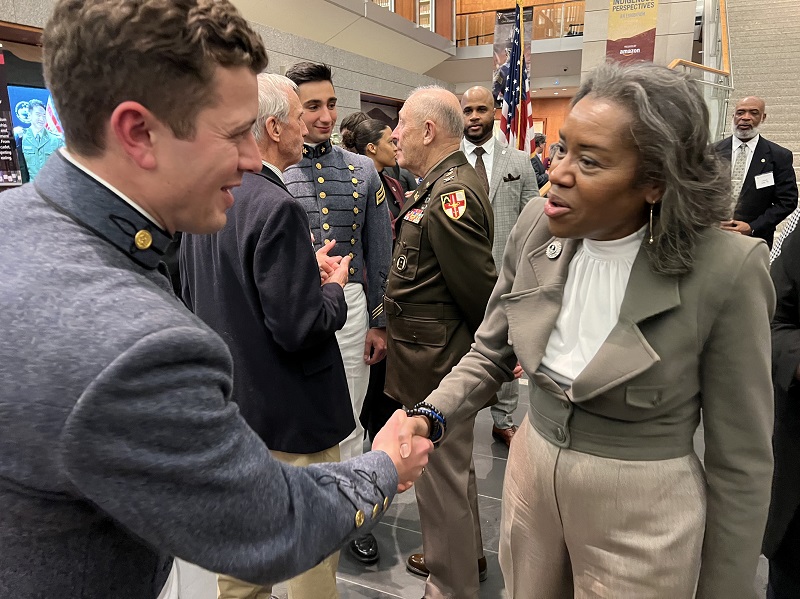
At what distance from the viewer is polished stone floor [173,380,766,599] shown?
206cm

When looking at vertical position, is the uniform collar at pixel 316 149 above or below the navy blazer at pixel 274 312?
above

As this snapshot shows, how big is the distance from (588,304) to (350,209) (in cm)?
160

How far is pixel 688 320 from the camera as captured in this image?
112 cm

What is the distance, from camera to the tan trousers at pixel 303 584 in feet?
6.23

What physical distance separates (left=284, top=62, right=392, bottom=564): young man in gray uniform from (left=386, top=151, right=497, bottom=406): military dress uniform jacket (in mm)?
394

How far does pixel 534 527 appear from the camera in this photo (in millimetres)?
1356

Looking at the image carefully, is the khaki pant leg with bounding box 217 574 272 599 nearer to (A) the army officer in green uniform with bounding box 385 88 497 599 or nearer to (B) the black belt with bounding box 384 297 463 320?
(A) the army officer in green uniform with bounding box 385 88 497 599

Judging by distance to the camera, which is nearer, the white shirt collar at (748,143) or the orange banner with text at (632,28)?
the white shirt collar at (748,143)

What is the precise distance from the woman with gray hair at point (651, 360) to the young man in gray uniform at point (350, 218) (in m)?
1.47

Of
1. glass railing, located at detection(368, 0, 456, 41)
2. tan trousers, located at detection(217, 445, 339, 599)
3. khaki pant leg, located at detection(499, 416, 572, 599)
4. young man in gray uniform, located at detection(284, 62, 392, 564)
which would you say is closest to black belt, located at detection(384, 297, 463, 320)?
young man in gray uniform, located at detection(284, 62, 392, 564)

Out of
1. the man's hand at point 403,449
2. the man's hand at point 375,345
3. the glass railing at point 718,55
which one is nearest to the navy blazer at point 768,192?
the glass railing at point 718,55

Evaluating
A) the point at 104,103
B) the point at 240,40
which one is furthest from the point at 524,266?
the point at 104,103

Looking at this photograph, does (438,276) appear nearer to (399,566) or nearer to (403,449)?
(403,449)

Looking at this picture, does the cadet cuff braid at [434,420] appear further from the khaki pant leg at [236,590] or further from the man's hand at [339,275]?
the khaki pant leg at [236,590]
